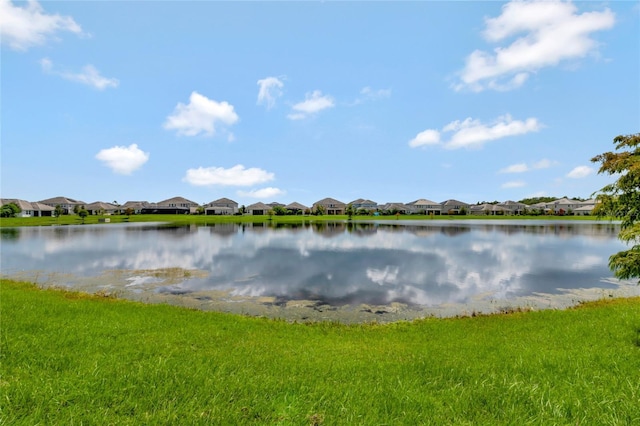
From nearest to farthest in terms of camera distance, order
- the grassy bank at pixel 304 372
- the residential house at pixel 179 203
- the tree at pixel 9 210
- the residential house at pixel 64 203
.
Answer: the grassy bank at pixel 304 372 < the tree at pixel 9 210 < the residential house at pixel 64 203 < the residential house at pixel 179 203

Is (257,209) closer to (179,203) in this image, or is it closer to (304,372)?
(179,203)

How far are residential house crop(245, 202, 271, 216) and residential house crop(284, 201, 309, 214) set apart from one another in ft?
40.5

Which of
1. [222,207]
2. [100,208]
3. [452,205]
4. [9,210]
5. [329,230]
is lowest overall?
[329,230]

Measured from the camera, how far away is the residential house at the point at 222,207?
468 ft

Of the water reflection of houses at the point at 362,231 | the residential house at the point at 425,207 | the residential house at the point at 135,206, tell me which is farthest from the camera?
the residential house at the point at 425,207

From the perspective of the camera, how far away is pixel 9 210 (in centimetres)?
8906

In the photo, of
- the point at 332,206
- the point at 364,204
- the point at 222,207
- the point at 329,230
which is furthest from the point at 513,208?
the point at 222,207

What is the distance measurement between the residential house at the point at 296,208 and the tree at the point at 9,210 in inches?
3838

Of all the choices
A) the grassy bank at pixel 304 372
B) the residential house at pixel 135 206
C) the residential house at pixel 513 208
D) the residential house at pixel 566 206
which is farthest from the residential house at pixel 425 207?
the grassy bank at pixel 304 372

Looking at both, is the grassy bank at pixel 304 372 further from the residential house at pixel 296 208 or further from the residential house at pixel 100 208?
the residential house at pixel 100 208

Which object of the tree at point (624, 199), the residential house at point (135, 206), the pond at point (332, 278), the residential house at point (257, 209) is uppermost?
the residential house at point (135, 206)

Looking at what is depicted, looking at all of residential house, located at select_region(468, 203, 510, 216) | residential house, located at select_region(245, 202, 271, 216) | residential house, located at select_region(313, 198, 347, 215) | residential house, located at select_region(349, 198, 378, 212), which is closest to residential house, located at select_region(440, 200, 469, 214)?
residential house, located at select_region(468, 203, 510, 216)

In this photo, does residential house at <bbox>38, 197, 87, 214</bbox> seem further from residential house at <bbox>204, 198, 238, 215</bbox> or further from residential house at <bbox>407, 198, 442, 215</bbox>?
residential house at <bbox>407, 198, 442, 215</bbox>

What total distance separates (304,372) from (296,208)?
15015 cm
